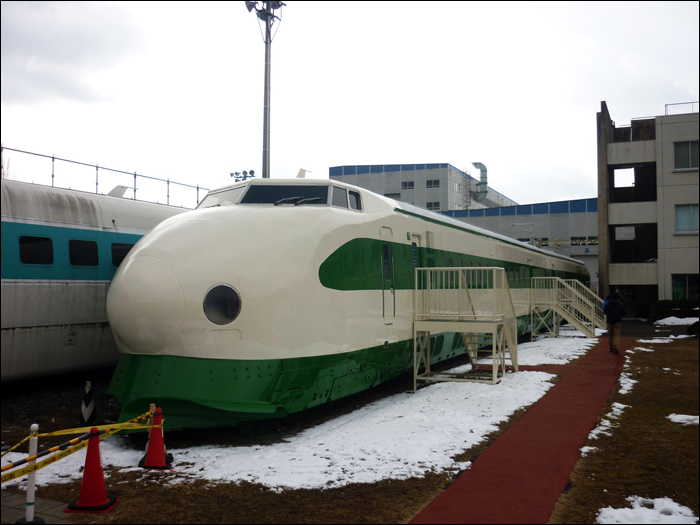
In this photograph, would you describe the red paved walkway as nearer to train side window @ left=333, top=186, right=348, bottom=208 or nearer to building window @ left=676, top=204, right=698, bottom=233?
building window @ left=676, top=204, right=698, bottom=233

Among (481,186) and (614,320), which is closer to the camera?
(614,320)

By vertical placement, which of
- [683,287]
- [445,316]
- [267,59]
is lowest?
[445,316]

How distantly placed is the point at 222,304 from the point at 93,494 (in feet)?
9.23

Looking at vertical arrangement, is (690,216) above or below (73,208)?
below

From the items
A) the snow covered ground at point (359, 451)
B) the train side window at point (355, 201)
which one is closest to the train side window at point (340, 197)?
the train side window at point (355, 201)

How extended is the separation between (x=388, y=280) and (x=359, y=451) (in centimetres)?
374

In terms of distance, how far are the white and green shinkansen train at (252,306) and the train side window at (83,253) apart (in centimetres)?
307

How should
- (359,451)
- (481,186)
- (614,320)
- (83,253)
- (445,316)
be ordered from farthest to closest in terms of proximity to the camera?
(481,186), (614,320), (445,316), (83,253), (359,451)

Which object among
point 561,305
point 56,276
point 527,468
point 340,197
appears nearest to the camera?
point 527,468

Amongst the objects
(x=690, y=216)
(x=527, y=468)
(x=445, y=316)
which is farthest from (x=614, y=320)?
(x=527, y=468)

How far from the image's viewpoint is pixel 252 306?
7594mm

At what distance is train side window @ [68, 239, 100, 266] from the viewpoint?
10.8 metres

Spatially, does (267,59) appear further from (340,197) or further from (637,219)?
(637,219)

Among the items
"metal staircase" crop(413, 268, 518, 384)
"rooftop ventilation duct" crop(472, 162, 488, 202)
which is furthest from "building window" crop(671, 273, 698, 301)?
"rooftop ventilation duct" crop(472, 162, 488, 202)
